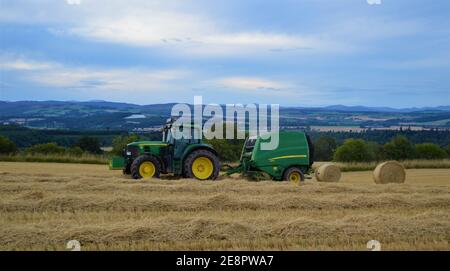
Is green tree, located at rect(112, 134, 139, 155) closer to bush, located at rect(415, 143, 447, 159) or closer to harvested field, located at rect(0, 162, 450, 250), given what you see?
harvested field, located at rect(0, 162, 450, 250)

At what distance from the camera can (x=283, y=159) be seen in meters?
13.4

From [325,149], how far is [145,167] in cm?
1784

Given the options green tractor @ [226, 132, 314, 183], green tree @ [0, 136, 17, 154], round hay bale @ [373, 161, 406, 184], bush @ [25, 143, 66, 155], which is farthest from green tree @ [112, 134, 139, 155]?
round hay bale @ [373, 161, 406, 184]

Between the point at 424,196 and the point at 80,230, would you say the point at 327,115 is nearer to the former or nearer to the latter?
the point at 424,196

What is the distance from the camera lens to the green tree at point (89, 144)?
2828 centimetres

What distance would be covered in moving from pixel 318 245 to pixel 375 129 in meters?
35.5

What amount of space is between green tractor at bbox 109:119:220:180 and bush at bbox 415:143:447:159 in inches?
744

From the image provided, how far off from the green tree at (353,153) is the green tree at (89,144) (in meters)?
12.3

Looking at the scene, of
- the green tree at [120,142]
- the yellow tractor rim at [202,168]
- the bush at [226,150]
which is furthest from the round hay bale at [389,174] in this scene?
the green tree at [120,142]

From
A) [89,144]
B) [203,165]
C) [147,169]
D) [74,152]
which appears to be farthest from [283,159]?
[89,144]

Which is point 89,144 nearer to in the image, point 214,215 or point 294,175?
point 294,175

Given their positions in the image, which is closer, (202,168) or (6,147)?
(202,168)

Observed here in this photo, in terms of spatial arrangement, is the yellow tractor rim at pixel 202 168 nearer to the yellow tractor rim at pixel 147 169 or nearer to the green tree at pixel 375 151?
the yellow tractor rim at pixel 147 169

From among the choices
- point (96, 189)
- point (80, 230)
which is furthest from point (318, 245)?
point (96, 189)
